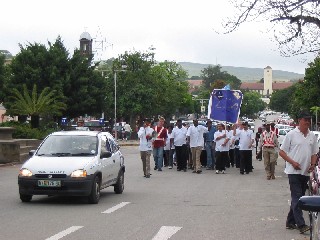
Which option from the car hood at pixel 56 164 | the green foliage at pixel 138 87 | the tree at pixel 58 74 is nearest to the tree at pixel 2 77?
the tree at pixel 58 74

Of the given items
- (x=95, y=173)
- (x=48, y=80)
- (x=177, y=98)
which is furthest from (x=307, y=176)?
(x=177, y=98)

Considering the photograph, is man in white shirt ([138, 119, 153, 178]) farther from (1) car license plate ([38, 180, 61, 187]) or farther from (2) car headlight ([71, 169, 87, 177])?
(1) car license plate ([38, 180, 61, 187])

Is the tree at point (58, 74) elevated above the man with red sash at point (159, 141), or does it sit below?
above

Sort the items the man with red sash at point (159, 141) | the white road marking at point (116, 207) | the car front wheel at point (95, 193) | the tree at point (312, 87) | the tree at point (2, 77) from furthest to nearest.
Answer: the tree at point (2, 77), the tree at point (312, 87), the man with red sash at point (159, 141), the car front wheel at point (95, 193), the white road marking at point (116, 207)

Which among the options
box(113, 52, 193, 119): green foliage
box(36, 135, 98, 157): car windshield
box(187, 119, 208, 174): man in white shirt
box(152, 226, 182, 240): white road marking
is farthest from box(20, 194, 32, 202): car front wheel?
box(113, 52, 193, 119): green foliage

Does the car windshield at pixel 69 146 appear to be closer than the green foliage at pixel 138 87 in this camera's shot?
Yes

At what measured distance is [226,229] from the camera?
1116 centimetres

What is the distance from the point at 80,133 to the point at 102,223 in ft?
14.4

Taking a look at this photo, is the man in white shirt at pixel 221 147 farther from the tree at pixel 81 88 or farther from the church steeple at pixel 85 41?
Result: the church steeple at pixel 85 41

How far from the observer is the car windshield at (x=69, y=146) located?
15.0 meters

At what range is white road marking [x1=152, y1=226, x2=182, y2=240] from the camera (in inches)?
404

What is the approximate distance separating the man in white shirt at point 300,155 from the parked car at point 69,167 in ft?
15.4

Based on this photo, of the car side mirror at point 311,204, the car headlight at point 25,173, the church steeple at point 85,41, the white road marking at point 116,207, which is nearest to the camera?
the car side mirror at point 311,204

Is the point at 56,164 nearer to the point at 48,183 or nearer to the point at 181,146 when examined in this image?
the point at 48,183
